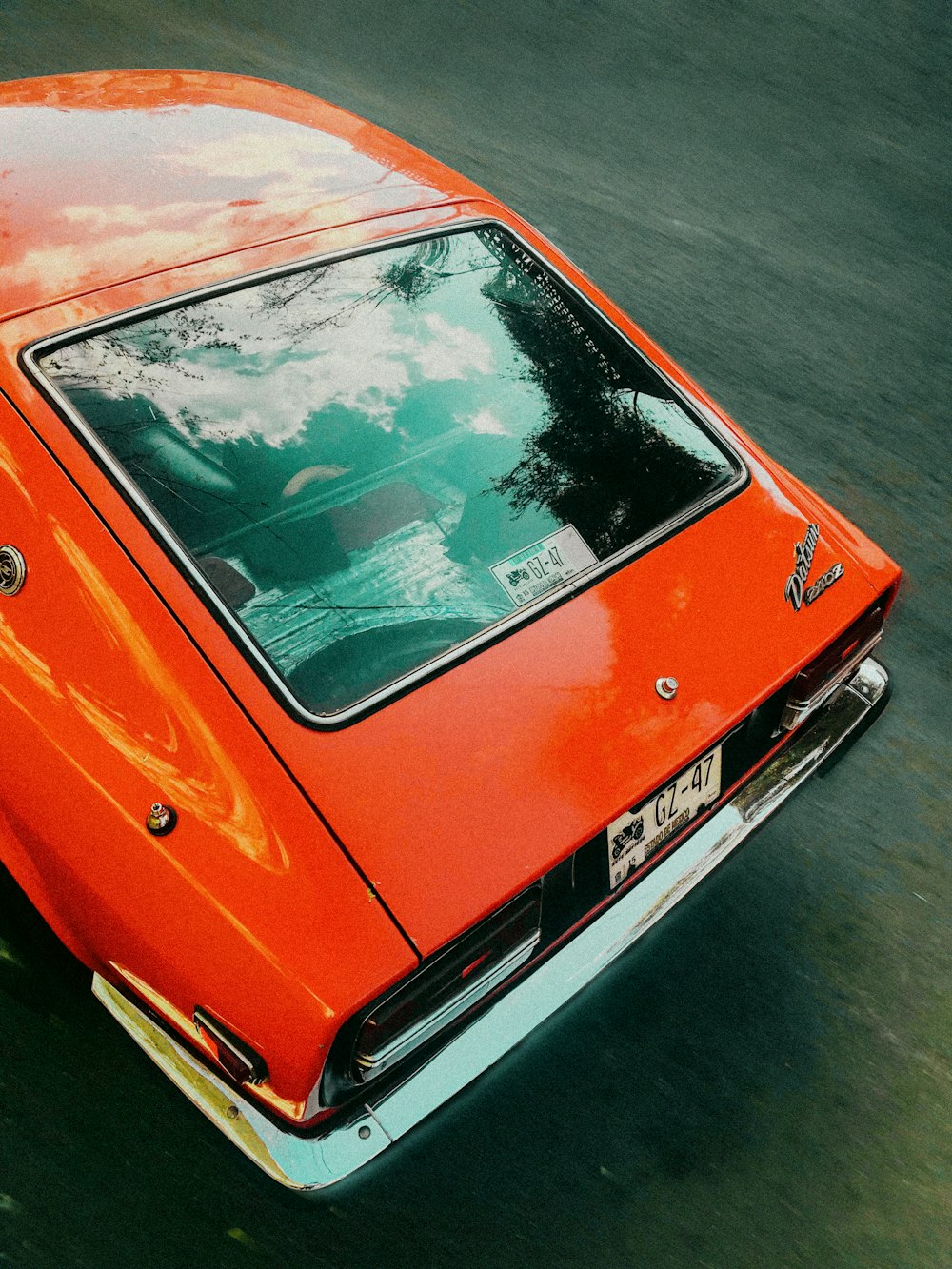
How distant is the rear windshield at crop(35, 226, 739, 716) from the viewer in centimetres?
183

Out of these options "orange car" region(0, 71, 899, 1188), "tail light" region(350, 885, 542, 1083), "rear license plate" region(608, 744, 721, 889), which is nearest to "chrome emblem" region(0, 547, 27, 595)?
"orange car" region(0, 71, 899, 1188)

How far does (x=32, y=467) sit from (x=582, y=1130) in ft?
5.99

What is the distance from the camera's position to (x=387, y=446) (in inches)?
81.3

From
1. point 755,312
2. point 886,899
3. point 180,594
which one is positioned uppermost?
point 180,594

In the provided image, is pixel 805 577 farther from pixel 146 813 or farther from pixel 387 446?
pixel 146 813

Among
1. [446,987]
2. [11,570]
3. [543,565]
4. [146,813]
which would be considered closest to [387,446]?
[543,565]

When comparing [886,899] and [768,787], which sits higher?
[768,787]

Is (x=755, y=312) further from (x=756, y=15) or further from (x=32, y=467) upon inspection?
(x=32, y=467)

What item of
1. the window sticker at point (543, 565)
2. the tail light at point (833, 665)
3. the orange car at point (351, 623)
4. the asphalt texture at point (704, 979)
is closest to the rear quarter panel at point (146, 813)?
the orange car at point (351, 623)

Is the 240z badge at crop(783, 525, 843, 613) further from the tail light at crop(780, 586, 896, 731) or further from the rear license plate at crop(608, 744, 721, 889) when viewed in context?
the rear license plate at crop(608, 744, 721, 889)

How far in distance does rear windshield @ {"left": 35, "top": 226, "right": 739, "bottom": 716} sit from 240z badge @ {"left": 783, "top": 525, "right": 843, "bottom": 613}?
0.79 feet

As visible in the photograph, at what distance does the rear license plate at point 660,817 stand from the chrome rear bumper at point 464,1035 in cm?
10

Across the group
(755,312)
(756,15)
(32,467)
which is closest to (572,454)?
(32,467)

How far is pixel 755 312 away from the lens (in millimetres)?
4453
